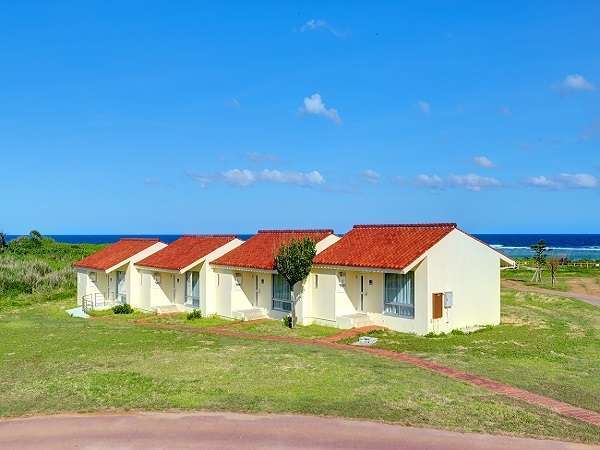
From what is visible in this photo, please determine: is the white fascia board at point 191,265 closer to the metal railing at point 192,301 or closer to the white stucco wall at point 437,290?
the metal railing at point 192,301

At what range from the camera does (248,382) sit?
1413 centimetres

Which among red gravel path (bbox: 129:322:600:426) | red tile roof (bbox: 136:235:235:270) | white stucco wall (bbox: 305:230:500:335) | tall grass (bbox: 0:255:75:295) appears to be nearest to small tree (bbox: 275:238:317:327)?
white stucco wall (bbox: 305:230:500:335)

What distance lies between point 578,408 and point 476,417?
9.10 feet

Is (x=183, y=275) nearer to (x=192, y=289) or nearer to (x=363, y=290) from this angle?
(x=192, y=289)

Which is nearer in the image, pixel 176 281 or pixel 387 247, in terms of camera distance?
pixel 387 247

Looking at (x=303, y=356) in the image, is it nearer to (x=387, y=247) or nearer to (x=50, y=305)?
(x=387, y=247)

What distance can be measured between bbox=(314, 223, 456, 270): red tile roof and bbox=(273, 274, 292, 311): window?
2343 millimetres

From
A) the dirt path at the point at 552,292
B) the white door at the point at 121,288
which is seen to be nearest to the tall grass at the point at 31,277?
the white door at the point at 121,288

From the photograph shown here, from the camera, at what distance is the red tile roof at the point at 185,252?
32.0 m

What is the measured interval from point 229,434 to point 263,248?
20.0 m

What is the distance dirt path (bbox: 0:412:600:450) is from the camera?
10.1 metres

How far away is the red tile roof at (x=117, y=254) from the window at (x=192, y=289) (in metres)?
5.28

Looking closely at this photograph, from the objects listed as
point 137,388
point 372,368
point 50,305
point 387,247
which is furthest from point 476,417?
point 50,305

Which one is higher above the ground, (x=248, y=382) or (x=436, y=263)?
(x=436, y=263)
